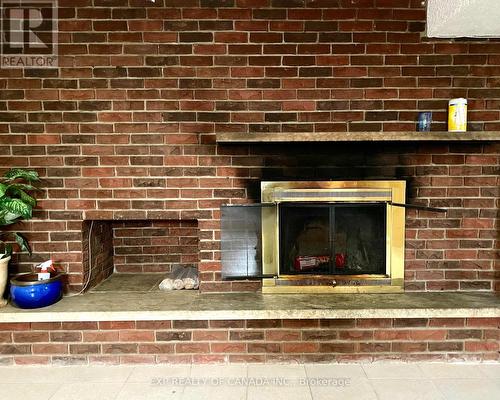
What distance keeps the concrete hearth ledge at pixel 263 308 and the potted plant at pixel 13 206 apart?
30cm

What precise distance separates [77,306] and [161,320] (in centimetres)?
50

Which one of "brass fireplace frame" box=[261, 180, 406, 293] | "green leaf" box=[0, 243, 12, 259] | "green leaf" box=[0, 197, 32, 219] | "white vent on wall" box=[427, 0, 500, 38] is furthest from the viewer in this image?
"brass fireplace frame" box=[261, 180, 406, 293]

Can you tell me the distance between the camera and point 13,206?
2.00 m

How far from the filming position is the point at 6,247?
217 cm

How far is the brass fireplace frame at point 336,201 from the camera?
224 cm

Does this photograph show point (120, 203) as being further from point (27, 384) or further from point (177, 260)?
point (27, 384)

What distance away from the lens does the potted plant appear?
6.59ft

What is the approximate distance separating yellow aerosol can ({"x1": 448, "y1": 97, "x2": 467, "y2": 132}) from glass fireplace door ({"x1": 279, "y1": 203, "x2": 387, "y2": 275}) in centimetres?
65

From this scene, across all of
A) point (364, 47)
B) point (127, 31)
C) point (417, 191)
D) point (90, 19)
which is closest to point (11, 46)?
point (90, 19)

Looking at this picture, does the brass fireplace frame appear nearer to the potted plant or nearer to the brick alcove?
the brick alcove

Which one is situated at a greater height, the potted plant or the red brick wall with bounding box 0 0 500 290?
the red brick wall with bounding box 0 0 500 290

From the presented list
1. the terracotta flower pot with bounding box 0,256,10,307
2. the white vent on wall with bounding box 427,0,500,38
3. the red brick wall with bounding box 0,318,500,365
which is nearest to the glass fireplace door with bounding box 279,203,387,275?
the red brick wall with bounding box 0,318,500,365

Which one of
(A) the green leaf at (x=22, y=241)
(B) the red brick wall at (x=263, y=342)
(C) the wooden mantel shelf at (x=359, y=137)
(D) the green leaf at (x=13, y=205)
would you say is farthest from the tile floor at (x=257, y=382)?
(C) the wooden mantel shelf at (x=359, y=137)
